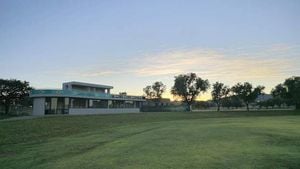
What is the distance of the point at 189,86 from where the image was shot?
100250mm

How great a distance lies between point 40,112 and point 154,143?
4410 centimetres

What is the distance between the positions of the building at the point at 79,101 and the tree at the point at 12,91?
9.25m

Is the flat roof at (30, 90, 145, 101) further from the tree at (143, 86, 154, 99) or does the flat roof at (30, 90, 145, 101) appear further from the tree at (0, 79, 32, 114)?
the tree at (143, 86, 154, 99)

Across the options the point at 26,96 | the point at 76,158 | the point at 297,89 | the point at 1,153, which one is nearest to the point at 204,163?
the point at 76,158

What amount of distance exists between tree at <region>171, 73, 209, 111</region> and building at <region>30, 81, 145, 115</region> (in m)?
27.0

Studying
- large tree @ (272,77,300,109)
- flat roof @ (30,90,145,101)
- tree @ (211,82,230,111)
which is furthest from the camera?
tree @ (211,82,230,111)

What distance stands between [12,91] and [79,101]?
51.1 feet

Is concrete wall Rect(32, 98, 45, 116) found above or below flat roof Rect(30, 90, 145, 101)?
below

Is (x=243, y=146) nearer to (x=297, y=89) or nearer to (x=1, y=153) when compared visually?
(x=1, y=153)

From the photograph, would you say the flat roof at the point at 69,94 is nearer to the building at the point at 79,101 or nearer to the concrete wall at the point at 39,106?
the building at the point at 79,101

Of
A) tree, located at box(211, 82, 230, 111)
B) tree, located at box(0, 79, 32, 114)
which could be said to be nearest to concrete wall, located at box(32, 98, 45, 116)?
tree, located at box(0, 79, 32, 114)

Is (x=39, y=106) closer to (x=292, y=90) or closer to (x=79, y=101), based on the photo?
(x=79, y=101)

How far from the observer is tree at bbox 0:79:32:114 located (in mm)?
60125

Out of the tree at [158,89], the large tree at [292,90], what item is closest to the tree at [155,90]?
the tree at [158,89]
